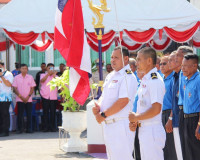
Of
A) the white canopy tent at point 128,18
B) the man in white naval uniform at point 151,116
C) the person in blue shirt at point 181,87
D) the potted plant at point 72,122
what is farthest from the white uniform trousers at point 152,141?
the white canopy tent at point 128,18

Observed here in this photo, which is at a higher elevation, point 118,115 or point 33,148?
point 118,115

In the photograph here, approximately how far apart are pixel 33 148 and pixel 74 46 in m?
4.95

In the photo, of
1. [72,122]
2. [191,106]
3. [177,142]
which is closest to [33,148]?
[72,122]

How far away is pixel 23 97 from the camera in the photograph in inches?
530

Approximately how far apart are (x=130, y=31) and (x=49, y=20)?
2.58m

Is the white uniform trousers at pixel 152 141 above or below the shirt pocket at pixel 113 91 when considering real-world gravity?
below

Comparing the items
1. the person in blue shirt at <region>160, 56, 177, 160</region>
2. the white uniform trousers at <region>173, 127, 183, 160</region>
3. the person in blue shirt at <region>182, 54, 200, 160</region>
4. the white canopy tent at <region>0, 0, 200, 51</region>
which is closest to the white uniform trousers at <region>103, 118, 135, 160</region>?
the person in blue shirt at <region>182, 54, 200, 160</region>

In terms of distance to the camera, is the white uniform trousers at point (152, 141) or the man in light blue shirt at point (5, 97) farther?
the man in light blue shirt at point (5, 97)

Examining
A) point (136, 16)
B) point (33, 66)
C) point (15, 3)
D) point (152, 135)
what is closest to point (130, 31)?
point (136, 16)

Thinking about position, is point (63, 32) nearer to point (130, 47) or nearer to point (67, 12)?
point (67, 12)

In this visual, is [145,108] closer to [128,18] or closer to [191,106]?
[191,106]

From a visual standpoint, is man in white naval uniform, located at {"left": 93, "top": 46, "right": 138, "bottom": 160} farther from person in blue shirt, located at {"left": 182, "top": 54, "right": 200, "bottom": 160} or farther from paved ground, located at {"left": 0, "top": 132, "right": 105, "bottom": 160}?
paved ground, located at {"left": 0, "top": 132, "right": 105, "bottom": 160}

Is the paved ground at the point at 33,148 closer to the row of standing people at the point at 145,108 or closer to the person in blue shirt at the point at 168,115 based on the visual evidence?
the person in blue shirt at the point at 168,115

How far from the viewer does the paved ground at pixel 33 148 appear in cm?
917
